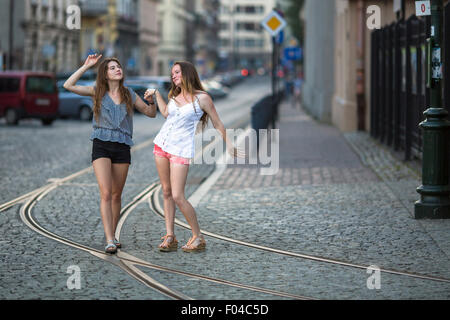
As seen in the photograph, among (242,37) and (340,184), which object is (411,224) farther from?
(242,37)

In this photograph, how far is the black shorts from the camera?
7.88m

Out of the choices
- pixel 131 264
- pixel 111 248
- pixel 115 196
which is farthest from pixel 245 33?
pixel 131 264

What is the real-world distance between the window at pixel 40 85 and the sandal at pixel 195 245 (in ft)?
77.0

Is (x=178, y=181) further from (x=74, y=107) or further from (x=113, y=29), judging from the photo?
(x=113, y=29)

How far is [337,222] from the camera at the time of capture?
9.53m

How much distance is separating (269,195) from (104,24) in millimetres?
56625

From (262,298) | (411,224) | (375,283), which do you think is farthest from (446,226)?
(262,298)

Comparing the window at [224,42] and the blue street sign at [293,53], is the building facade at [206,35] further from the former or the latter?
the blue street sign at [293,53]

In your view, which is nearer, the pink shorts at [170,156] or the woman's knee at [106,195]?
the pink shorts at [170,156]

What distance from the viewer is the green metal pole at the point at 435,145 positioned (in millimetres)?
9547

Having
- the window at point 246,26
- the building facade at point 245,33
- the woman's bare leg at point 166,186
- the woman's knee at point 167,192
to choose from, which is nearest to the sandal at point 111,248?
the woman's bare leg at point 166,186

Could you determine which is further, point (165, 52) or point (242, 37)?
point (242, 37)

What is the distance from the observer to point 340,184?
→ 42.4 ft

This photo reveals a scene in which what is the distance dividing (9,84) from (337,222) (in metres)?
22.6
